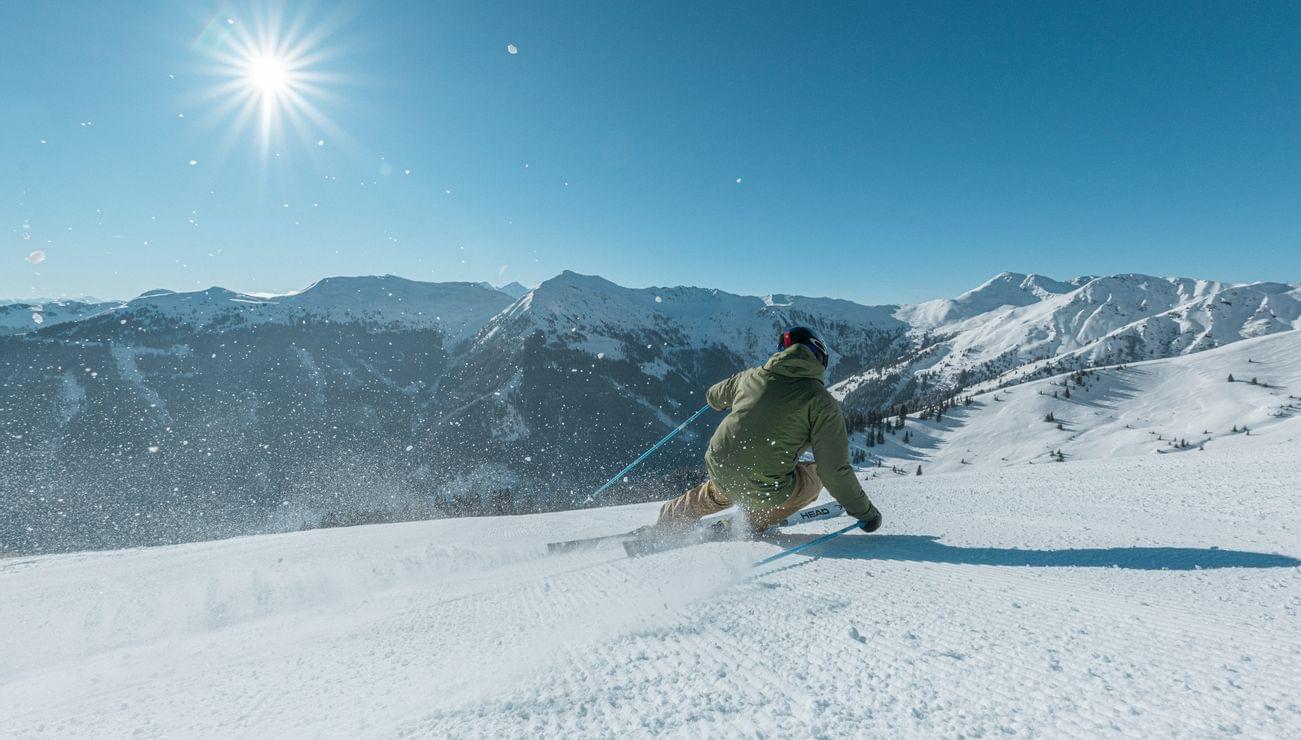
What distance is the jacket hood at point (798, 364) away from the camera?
443cm

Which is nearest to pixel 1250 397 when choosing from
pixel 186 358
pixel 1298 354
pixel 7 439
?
pixel 1298 354

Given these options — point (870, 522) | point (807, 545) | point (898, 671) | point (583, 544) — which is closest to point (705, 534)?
point (807, 545)

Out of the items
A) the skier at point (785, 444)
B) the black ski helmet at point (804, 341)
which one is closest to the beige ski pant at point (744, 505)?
the skier at point (785, 444)

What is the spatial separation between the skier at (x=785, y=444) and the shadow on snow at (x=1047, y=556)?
0.36 meters

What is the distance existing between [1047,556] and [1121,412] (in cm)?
9839

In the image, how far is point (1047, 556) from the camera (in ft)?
12.3

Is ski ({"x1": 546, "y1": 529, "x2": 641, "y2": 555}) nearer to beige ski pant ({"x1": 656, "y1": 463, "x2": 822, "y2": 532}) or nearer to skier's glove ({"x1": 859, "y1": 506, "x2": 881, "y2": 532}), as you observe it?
beige ski pant ({"x1": 656, "y1": 463, "x2": 822, "y2": 532})

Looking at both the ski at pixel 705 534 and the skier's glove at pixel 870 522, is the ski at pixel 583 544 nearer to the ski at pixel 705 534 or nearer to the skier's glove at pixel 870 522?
the ski at pixel 705 534

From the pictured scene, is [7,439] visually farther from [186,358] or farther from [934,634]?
[934,634]

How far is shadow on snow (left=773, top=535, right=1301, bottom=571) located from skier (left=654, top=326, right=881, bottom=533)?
0.36 meters

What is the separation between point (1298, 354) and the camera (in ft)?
269

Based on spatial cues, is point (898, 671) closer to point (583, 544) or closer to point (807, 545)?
point (807, 545)

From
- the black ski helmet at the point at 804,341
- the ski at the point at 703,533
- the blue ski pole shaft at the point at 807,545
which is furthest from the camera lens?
the ski at the point at 703,533

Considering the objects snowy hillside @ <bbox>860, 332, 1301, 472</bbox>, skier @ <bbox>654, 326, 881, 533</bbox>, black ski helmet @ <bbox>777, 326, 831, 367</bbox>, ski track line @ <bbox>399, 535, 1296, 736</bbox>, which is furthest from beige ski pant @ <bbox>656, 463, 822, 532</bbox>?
snowy hillside @ <bbox>860, 332, 1301, 472</bbox>
